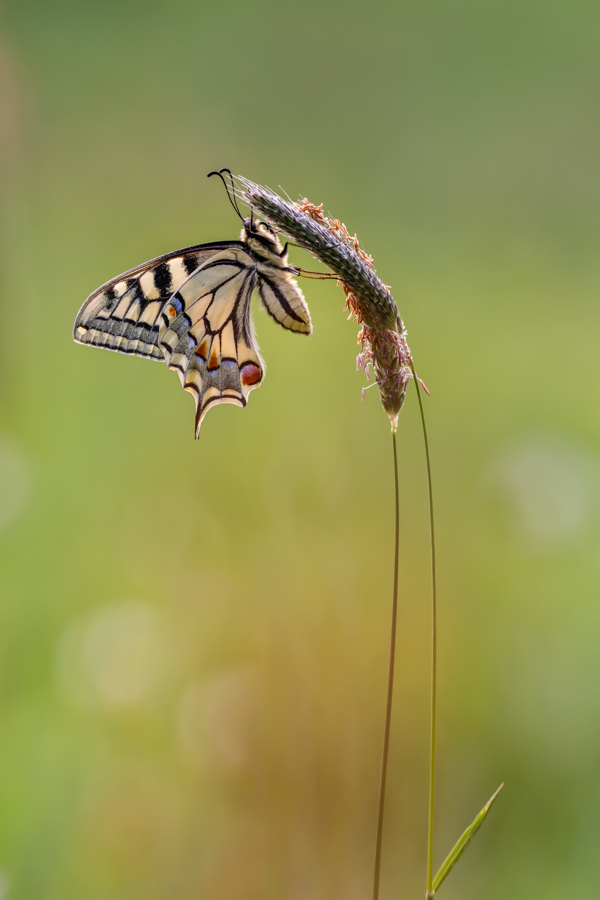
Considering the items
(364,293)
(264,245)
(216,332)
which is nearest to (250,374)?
(216,332)

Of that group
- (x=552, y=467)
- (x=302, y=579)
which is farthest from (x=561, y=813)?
(x=552, y=467)

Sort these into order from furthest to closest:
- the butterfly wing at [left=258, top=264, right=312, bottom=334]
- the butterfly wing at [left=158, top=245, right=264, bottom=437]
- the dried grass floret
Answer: the butterfly wing at [left=158, top=245, right=264, bottom=437] → the butterfly wing at [left=258, top=264, right=312, bottom=334] → the dried grass floret

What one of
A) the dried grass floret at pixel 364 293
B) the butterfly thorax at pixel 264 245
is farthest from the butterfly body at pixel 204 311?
the dried grass floret at pixel 364 293

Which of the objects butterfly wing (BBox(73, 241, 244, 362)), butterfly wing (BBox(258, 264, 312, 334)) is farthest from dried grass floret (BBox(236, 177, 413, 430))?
butterfly wing (BBox(73, 241, 244, 362))

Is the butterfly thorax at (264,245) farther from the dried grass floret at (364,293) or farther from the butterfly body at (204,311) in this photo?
the dried grass floret at (364,293)

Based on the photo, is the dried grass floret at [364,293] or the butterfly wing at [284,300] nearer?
the dried grass floret at [364,293]

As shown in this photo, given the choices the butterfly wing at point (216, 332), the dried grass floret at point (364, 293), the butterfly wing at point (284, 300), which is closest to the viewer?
the dried grass floret at point (364, 293)

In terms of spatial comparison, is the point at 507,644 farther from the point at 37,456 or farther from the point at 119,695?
the point at 37,456

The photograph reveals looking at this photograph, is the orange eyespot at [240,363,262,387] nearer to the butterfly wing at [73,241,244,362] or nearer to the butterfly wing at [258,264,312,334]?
the butterfly wing at [258,264,312,334]

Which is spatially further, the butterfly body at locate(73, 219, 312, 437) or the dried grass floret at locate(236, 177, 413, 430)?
the butterfly body at locate(73, 219, 312, 437)
